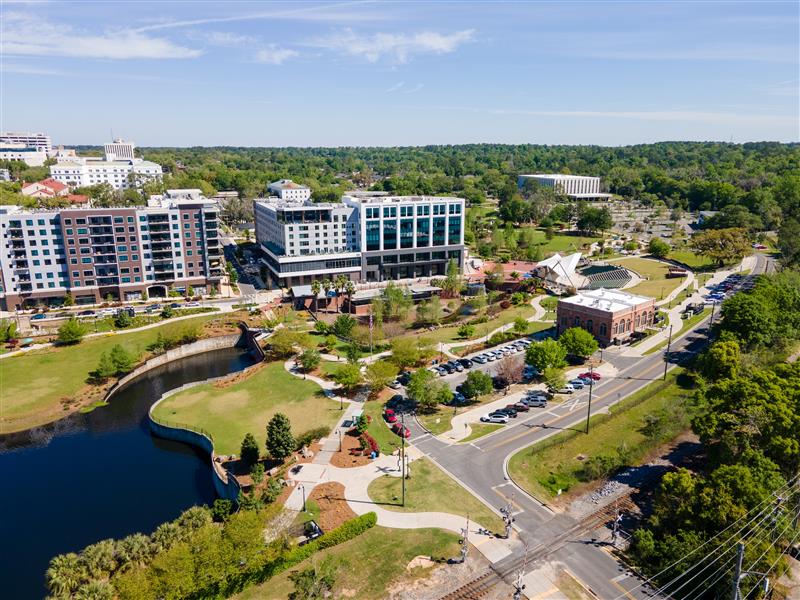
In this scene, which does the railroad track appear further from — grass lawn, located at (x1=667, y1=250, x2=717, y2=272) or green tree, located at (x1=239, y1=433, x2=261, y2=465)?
grass lawn, located at (x1=667, y1=250, x2=717, y2=272)

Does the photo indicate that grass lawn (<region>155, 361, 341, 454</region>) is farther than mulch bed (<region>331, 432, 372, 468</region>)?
Yes

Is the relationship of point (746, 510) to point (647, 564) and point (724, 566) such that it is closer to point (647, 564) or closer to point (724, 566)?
point (724, 566)

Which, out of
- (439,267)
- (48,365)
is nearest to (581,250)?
(439,267)

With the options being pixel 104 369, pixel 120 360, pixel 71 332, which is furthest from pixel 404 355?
pixel 71 332

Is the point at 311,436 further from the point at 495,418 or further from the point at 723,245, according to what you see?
the point at 723,245

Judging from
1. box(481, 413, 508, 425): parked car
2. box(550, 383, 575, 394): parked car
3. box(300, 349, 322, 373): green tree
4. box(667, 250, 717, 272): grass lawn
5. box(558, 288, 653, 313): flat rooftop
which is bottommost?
box(481, 413, 508, 425): parked car

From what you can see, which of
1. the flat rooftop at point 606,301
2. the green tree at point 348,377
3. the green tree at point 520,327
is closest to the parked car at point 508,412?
the green tree at point 348,377

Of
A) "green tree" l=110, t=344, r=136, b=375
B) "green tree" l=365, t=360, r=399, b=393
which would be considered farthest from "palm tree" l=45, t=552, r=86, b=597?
"green tree" l=110, t=344, r=136, b=375
